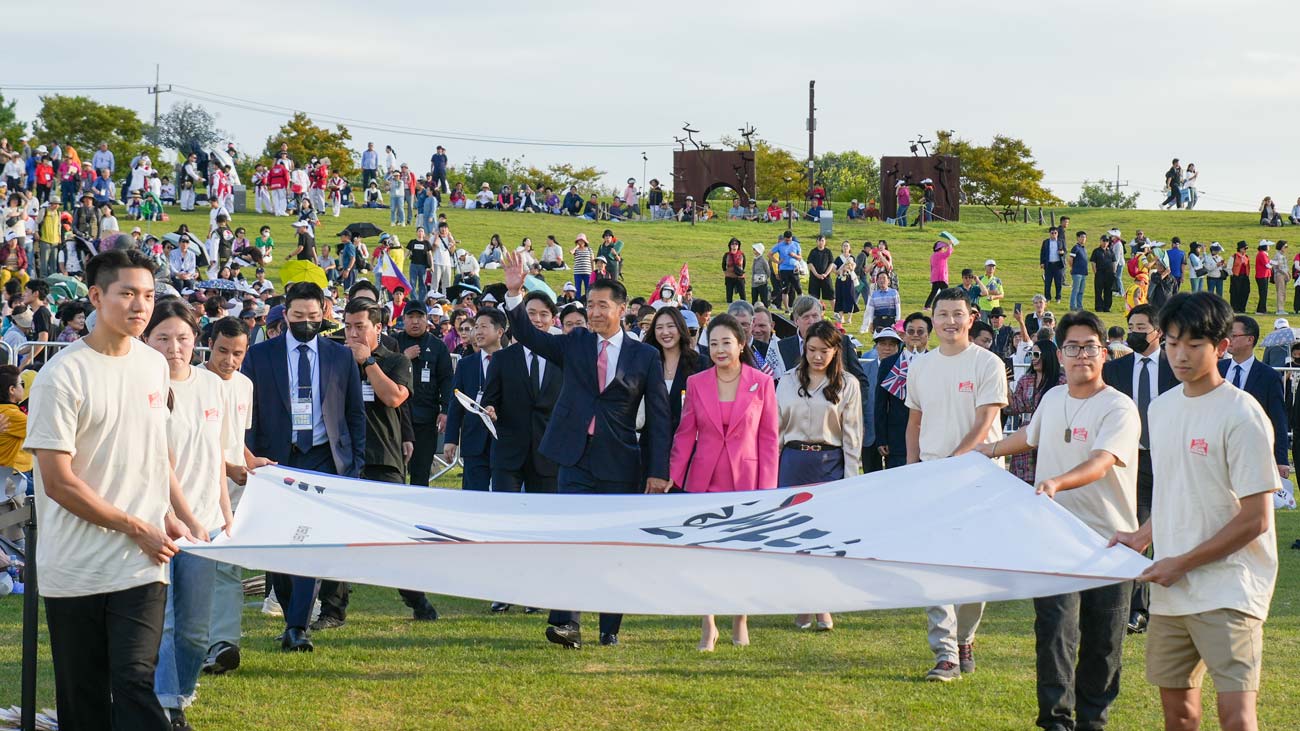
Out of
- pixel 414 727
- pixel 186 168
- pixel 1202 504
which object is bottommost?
pixel 414 727

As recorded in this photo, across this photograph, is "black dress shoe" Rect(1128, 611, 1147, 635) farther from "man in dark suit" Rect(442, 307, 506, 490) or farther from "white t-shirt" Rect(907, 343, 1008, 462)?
"man in dark suit" Rect(442, 307, 506, 490)

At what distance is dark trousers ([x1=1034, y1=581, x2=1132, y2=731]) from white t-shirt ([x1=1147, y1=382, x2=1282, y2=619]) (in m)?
1.21

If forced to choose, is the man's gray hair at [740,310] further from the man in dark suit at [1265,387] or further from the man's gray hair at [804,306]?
the man in dark suit at [1265,387]

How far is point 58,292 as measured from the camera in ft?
77.9

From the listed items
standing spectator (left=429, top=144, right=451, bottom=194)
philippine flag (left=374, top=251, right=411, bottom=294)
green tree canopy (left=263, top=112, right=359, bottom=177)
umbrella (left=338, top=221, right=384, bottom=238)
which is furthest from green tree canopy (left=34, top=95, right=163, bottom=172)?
philippine flag (left=374, top=251, right=411, bottom=294)

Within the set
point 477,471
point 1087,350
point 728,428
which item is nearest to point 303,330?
point 477,471

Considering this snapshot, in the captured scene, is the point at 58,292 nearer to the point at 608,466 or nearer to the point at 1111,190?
the point at 608,466

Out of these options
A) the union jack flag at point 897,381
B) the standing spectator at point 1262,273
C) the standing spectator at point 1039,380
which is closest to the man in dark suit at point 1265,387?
the standing spectator at point 1039,380

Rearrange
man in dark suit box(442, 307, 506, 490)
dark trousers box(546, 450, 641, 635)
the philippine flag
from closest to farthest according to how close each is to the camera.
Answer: dark trousers box(546, 450, 641, 635) < man in dark suit box(442, 307, 506, 490) < the philippine flag

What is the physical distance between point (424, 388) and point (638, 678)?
486 centimetres

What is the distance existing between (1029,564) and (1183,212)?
5288 centimetres

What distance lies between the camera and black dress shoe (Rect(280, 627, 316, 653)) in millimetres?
7672

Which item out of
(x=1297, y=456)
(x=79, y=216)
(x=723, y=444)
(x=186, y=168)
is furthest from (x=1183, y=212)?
(x=723, y=444)

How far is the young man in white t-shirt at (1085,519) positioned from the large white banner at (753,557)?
1.01ft
